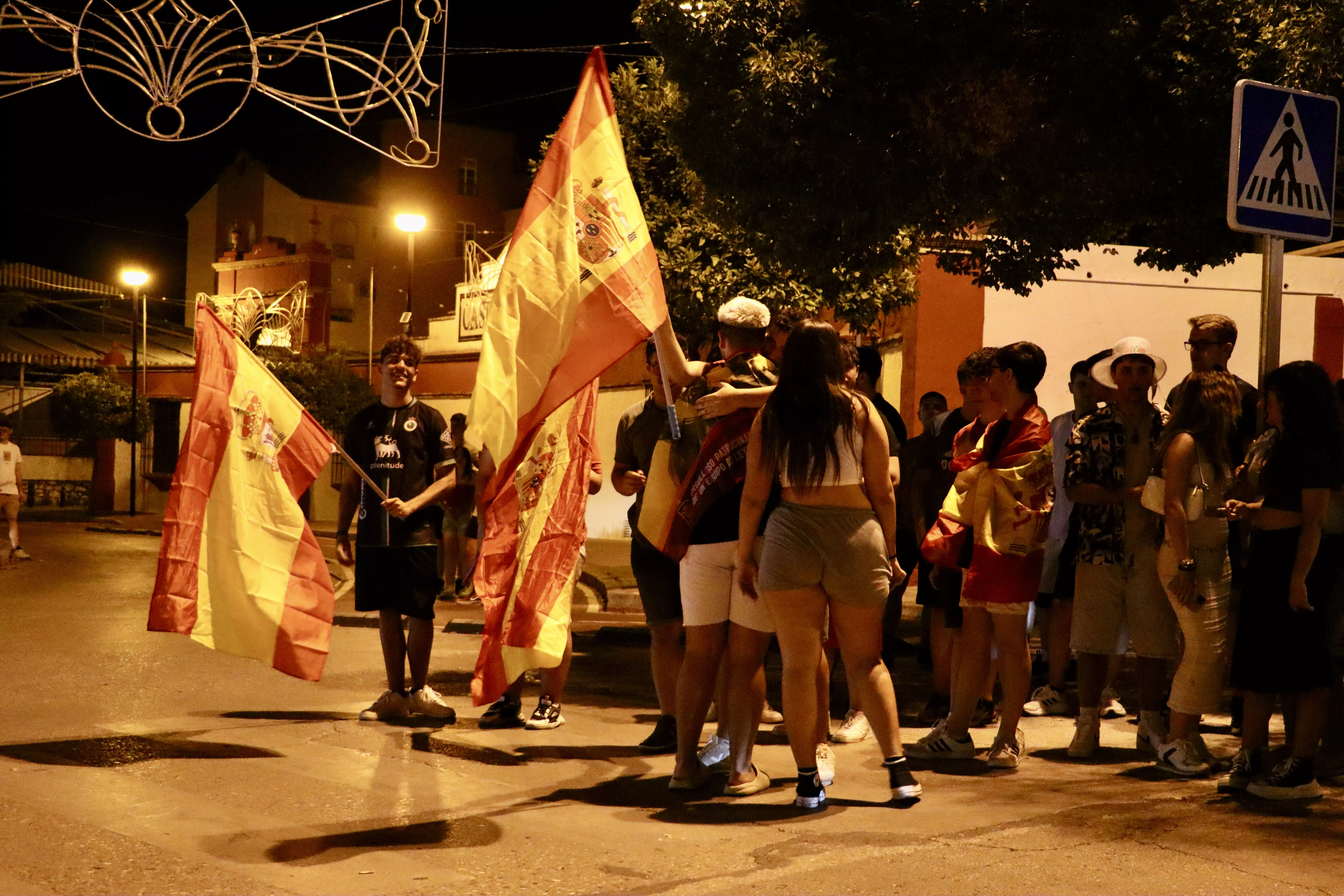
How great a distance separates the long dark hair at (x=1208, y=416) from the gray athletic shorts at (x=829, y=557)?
161 cm

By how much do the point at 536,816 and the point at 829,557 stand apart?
1537 mm

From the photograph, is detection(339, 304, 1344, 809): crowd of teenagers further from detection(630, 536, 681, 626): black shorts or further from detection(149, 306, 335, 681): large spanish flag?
detection(149, 306, 335, 681): large spanish flag

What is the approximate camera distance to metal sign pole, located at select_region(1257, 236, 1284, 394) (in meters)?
6.62

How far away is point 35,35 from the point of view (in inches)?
359

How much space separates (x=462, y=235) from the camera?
57531mm

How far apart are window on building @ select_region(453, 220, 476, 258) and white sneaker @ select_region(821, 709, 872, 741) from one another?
5122cm

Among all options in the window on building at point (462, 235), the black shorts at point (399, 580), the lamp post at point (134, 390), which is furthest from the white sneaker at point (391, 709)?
the window on building at point (462, 235)

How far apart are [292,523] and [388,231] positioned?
52110 mm

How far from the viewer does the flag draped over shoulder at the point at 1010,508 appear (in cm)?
645

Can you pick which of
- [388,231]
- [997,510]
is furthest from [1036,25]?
[388,231]

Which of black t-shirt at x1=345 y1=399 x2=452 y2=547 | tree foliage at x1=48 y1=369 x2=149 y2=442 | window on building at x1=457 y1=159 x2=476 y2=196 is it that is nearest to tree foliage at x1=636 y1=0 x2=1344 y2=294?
black t-shirt at x1=345 y1=399 x2=452 y2=547

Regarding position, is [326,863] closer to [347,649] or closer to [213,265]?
[347,649]

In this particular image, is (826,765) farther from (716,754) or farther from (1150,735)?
(1150,735)

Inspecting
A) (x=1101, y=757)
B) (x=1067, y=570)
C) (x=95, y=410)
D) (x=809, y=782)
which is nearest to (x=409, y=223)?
(x=1067, y=570)
